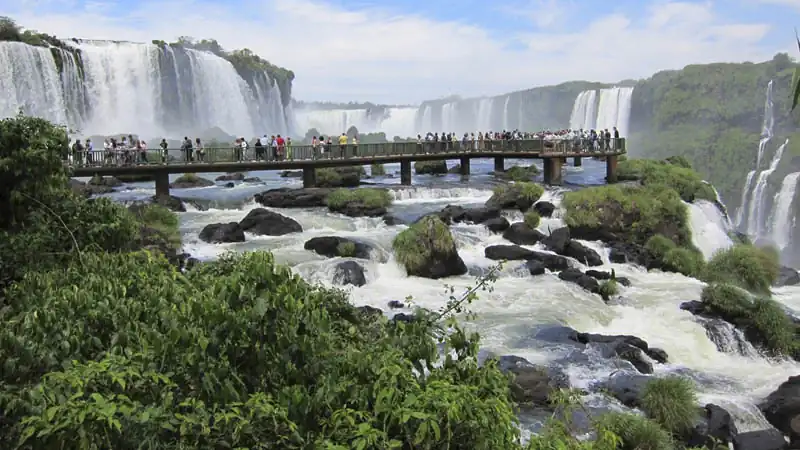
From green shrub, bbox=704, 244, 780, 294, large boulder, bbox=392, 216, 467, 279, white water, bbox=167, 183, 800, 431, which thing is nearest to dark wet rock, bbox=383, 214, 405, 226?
white water, bbox=167, 183, 800, 431

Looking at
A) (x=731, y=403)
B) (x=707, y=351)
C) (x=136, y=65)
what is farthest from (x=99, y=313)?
(x=136, y=65)

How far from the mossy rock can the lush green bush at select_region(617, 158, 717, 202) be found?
6.07 m

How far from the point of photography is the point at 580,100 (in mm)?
61938

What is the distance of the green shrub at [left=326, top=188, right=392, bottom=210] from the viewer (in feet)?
82.4

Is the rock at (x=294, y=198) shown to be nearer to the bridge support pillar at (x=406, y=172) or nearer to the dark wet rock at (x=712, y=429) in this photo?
the bridge support pillar at (x=406, y=172)

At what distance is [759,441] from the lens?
10188 millimetres

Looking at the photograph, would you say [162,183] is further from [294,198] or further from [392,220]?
[392,220]

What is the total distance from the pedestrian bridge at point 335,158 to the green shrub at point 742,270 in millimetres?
11072

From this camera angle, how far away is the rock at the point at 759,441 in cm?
1012

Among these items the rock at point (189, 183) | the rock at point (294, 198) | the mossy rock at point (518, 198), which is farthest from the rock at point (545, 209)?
the rock at point (189, 183)

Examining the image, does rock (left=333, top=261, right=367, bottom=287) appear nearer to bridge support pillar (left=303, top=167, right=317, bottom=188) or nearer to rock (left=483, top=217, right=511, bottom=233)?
rock (left=483, top=217, right=511, bottom=233)

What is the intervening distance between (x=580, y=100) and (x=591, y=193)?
40.5 metres

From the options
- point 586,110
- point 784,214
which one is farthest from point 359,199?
point 586,110

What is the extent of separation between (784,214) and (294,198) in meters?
29.6
